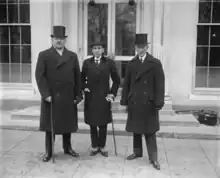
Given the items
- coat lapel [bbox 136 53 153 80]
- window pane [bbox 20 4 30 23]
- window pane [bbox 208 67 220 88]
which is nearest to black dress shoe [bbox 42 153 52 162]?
coat lapel [bbox 136 53 153 80]

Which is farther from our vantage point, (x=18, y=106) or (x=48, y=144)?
(x=18, y=106)

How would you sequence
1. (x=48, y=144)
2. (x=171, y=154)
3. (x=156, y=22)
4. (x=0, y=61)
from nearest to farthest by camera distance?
(x=48, y=144) < (x=171, y=154) < (x=156, y=22) < (x=0, y=61)

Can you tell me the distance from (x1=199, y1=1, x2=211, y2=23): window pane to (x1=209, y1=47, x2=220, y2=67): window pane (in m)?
0.69

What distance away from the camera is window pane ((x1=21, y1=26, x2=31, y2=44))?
8.27 m

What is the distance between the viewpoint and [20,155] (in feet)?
17.0

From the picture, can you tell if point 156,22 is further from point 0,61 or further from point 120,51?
point 0,61

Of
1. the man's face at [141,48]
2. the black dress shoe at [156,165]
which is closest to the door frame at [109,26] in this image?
the man's face at [141,48]

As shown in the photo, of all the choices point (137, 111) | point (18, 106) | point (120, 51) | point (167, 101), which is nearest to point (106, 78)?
point (137, 111)

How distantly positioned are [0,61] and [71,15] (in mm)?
2224

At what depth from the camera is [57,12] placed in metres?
7.61

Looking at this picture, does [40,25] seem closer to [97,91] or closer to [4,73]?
[4,73]

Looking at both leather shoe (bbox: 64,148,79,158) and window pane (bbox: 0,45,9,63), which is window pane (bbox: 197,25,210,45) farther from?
window pane (bbox: 0,45,9,63)

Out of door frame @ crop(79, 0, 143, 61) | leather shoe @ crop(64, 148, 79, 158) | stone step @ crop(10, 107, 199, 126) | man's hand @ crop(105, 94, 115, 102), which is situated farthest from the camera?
door frame @ crop(79, 0, 143, 61)

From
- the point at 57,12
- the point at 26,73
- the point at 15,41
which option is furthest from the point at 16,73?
the point at 57,12
